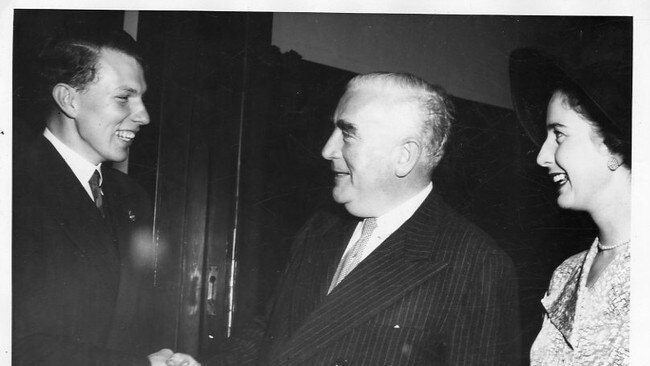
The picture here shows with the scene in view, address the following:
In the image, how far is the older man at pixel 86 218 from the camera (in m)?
1.73

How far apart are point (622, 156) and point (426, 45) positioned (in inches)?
26.9

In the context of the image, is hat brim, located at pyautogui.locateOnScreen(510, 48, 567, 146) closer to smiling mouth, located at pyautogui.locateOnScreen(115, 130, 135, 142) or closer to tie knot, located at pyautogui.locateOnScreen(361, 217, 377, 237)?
tie knot, located at pyautogui.locateOnScreen(361, 217, 377, 237)

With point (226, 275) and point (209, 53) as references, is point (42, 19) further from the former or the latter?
point (226, 275)

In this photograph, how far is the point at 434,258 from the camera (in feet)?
5.34

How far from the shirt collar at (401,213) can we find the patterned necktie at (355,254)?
38 mm

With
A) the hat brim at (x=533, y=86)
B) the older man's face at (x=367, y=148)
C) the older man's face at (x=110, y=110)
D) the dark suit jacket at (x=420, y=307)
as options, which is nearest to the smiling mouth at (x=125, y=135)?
the older man's face at (x=110, y=110)

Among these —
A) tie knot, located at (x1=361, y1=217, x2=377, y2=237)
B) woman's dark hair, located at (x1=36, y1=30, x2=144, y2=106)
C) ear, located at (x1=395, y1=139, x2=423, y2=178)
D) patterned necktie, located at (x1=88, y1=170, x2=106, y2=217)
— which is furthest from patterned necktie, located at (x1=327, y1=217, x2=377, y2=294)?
woman's dark hair, located at (x1=36, y1=30, x2=144, y2=106)

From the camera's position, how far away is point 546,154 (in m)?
1.69

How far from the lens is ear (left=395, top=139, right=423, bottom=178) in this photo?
167cm

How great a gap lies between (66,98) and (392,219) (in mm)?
1092

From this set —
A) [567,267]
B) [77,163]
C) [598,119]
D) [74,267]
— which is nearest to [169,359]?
[74,267]

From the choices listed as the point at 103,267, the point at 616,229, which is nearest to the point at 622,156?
the point at 616,229

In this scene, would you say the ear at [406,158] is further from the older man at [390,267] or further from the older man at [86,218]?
the older man at [86,218]

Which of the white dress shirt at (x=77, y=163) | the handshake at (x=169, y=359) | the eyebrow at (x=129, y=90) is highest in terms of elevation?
the eyebrow at (x=129, y=90)
